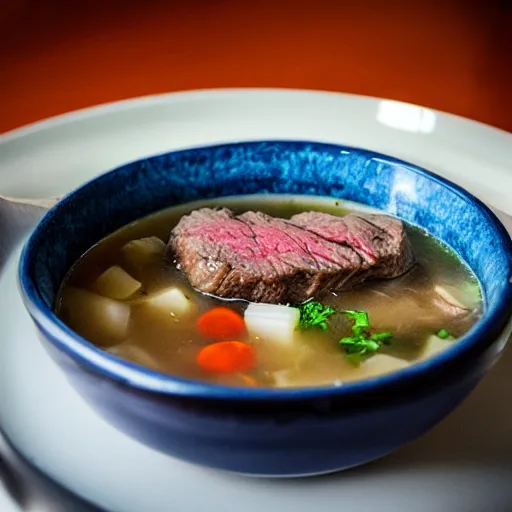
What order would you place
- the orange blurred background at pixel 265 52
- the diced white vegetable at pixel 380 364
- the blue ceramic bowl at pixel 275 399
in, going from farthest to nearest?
the orange blurred background at pixel 265 52 < the diced white vegetable at pixel 380 364 < the blue ceramic bowl at pixel 275 399

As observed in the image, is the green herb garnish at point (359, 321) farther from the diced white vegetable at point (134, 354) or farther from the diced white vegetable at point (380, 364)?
the diced white vegetable at point (134, 354)

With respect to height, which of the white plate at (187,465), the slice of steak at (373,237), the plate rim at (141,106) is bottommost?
the white plate at (187,465)

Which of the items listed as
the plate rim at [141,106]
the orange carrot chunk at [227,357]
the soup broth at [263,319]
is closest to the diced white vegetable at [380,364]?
the soup broth at [263,319]

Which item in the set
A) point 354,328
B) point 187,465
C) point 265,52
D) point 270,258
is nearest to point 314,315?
point 354,328

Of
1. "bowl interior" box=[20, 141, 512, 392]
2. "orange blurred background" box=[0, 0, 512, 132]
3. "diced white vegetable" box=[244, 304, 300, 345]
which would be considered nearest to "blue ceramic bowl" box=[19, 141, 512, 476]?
"bowl interior" box=[20, 141, 512, 392]

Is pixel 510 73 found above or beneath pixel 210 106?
above

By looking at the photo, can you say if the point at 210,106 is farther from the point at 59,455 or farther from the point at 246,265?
the point at 59,455

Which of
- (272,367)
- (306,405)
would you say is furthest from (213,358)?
(306,405)
